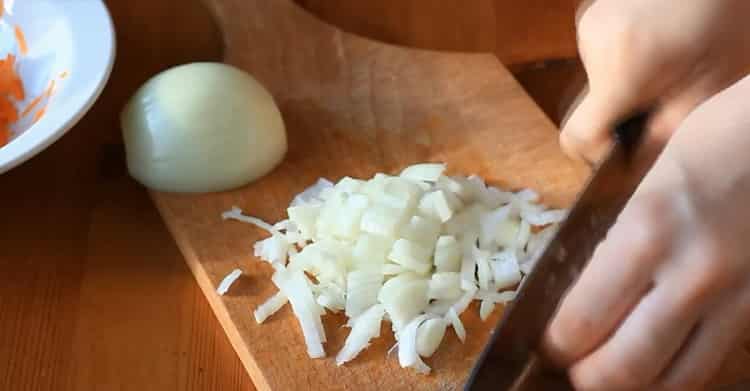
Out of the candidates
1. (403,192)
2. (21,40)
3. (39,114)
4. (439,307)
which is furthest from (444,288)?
(21,40)

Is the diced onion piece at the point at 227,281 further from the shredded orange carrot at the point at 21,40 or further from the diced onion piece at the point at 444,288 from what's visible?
the shredded orange carrot at the point at 21,40

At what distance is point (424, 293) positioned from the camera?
897 mm

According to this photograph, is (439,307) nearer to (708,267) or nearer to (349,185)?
(349,185)

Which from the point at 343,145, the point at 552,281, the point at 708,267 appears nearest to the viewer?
the point at 708,267

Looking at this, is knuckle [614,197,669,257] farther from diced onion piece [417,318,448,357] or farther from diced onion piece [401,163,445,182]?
diced onion piece [401,163,445,182]

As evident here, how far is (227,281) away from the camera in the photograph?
910mm

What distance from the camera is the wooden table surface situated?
84 cm

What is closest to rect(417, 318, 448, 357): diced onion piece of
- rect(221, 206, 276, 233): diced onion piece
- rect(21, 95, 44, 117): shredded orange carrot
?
rect(221, 206, 276, 233): diced onion piece

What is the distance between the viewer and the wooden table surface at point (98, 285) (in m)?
0.84

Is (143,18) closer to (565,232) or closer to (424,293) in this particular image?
(424,293)

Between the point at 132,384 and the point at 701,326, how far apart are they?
0.50 metres

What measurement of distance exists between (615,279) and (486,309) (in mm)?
298

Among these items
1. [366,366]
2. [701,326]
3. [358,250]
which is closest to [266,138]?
[358,250]

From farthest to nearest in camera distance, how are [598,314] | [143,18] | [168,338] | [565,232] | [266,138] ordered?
[143,18], [266,138], [168,338], [565,232], [598,314]
